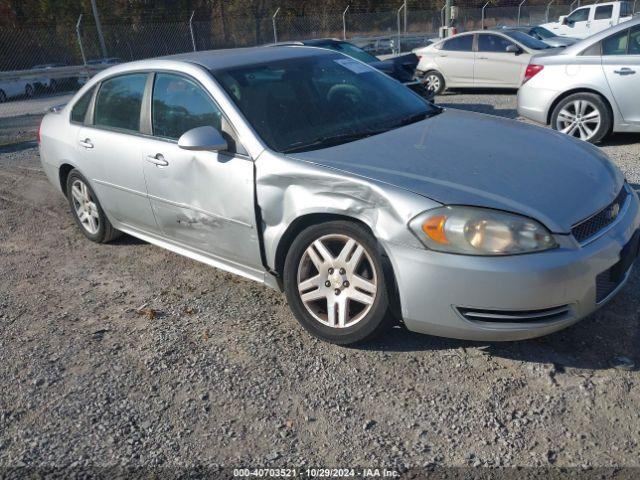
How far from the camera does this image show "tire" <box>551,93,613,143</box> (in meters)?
7.05

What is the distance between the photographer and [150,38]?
24859 mm

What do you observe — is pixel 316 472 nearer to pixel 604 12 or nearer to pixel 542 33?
pixel 542 33

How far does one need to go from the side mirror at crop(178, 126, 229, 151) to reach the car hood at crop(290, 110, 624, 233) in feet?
1.55

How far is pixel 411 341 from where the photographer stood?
3.33 m

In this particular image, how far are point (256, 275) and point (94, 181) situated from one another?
195cm

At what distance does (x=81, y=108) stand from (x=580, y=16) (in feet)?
79.9

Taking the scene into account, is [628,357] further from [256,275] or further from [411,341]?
[256,275]

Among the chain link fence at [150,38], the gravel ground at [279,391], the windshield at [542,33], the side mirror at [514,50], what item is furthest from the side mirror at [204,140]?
the windshield at [542,33]

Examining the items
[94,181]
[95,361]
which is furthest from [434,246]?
[94,181]

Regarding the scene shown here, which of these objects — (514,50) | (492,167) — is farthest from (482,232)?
(514,50)

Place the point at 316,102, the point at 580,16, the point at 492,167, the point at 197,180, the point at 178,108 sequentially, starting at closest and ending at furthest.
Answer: the point at 492,167
the point at 197,180
the point at 316,102
the point at 178,108
the point at 580,16

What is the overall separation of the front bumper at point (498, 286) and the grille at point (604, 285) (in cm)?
3

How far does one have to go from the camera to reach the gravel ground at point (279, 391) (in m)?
2.55

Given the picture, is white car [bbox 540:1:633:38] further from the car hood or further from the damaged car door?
the damaged car door
